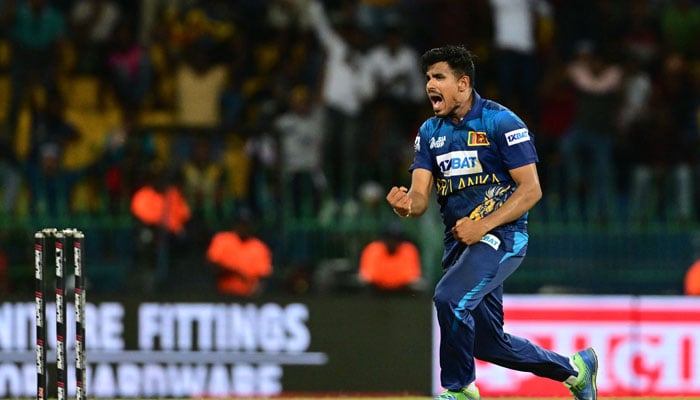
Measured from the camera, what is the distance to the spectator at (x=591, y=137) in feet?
47.6

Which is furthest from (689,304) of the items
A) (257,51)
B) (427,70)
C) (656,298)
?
(257,51)

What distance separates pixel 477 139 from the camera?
779 centimetres

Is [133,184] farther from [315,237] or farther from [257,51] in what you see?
[257,51]

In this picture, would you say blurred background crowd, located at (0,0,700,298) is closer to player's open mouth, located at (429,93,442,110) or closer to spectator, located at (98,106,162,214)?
spectator, located at (98,106,162,214)

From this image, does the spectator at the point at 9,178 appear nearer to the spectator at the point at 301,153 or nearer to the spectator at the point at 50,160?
the spectator at the point at 50,160

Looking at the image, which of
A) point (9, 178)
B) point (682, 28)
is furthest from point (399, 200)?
point (682, 28)

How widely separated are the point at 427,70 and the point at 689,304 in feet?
17.9

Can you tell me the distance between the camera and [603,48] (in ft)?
56.1

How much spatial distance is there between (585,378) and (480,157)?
5.01 ft

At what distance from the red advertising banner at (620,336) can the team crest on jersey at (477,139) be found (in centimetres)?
475

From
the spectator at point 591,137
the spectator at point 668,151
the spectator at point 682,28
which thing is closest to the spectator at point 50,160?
the spectator at point 591,137

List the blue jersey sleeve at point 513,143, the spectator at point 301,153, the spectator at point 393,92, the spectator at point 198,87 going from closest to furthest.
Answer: the blue jersey sleeve at point 513,143
the spectator at point 301,153
the spectator at point 393,92
the spectator at point 198,87

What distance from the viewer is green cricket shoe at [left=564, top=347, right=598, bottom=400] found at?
27.2 feet

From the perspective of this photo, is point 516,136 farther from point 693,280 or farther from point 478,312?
point 693,280
